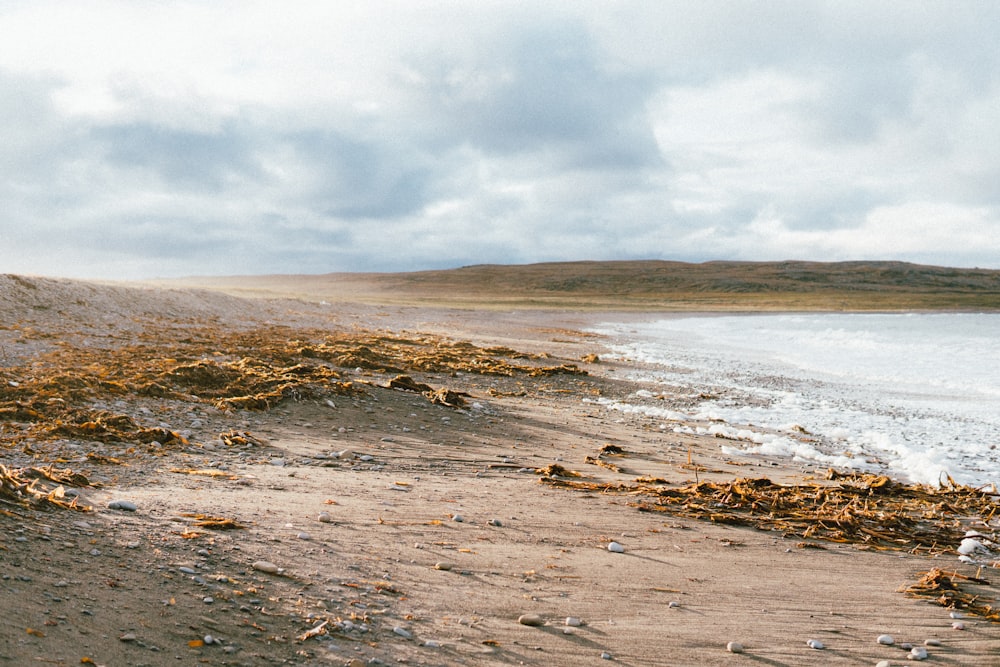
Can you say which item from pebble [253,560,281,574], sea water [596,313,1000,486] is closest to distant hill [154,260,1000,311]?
sea water [596,313,1000,486]

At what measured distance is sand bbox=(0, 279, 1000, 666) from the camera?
3.76m

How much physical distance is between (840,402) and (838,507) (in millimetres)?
8234

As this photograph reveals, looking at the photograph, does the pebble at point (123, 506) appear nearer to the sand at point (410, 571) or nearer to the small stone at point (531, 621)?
the sand at point (410, 571)

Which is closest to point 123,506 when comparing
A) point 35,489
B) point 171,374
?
point 35,489

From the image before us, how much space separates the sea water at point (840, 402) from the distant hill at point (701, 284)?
5041 cm

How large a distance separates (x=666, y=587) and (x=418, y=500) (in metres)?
2.45

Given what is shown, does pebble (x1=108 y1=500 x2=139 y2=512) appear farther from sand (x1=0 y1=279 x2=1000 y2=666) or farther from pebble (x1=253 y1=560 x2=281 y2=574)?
pebble (x1=253 y1=560 x2=281 y2=574)

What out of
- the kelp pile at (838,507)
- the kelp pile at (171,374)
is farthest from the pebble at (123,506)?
the kelp pile at (838,507)

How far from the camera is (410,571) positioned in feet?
15.6

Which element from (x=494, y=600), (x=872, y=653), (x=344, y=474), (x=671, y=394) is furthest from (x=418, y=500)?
(x=671, y=394)

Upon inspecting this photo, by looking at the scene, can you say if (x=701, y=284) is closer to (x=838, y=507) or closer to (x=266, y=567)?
(x=838, y=507)

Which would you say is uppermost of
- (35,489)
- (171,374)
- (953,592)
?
(171,374)

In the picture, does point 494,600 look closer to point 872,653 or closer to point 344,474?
point 872,653

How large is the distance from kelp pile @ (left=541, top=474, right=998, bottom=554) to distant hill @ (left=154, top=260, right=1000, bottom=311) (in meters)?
67.1
